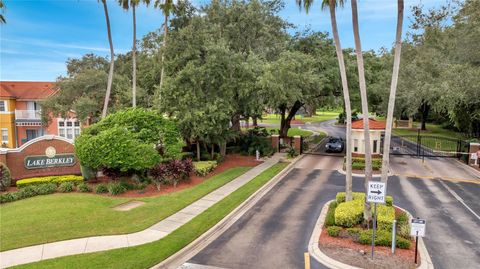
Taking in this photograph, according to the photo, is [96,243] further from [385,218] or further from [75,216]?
[385,218]

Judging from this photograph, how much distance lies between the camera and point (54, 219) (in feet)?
47.7

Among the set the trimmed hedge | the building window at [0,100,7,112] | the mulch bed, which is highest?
the building window at [0,100,7,112]

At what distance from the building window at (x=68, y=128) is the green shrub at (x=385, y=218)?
1539 inches

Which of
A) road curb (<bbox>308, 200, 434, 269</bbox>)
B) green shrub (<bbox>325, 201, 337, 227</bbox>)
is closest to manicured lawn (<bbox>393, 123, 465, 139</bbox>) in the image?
Answer: green shrub (<bbox>325, 201, 337, 227</bbox>)

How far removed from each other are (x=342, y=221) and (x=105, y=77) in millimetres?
28513

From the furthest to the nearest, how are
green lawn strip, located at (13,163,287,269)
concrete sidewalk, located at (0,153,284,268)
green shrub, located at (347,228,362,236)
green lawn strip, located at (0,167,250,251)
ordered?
green lawn strip, located at (0,167,250,251) → green shrub, located at (347,228,362,236) → concrete sidewalk, located at (0,153,284,268) → green lawn strip, located at (13,163,287,269)

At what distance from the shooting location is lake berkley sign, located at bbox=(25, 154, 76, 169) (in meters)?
20.6

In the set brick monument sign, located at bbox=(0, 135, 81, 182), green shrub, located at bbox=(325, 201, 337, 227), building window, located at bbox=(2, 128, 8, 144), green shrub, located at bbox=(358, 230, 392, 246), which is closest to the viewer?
green shrub, located at bbox=(358, 230, 392, 246)

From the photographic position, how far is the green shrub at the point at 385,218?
1299 cm

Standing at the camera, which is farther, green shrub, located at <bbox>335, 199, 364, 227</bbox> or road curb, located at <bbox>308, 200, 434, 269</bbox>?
green shrub, located at <bbox>335, 199, 364, 227</bbox>

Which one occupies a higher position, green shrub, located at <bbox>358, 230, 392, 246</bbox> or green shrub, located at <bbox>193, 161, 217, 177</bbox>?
green shrub, located at <bbox>193, 161, 217, 177</bbox>

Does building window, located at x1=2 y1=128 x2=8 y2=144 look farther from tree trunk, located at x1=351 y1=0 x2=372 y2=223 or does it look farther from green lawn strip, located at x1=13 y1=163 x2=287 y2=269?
tree trunk, located at x1=351 y1=0 x2=372 y2=223

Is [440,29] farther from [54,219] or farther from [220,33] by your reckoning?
[54,219]

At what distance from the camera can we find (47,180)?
65.5 feet
